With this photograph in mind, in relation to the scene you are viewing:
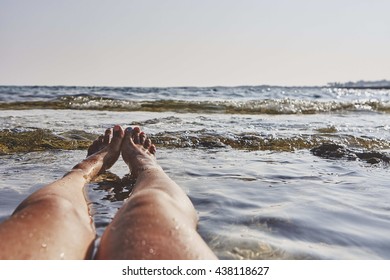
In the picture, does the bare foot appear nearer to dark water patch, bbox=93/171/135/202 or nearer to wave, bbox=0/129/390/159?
dark water patch, bbox=93/171/135/202

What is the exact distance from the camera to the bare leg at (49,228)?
1.36m

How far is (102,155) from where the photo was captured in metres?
3.60

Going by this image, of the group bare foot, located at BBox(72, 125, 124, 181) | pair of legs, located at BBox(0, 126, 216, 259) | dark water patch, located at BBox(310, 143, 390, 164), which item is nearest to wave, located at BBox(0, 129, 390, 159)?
dark water patch, located at BBox(310, 143, 390, 164)

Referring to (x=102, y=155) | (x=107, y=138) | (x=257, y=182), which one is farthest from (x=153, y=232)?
(x=107, y=138)

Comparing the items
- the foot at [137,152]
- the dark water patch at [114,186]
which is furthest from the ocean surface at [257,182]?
the foot at [137,152]

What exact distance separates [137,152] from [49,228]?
2207 millimetres

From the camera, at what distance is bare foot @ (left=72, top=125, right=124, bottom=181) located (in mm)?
3025

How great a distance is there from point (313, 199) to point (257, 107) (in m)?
8.84

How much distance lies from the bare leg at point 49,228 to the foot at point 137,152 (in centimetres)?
104

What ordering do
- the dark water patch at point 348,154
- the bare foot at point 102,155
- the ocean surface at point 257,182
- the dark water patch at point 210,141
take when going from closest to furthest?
the ocean surface at point 257,182
the bare foot at point 102,155
the dark water patch at point 348,154
the dark water patch at point 210,141

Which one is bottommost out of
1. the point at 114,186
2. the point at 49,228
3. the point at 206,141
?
the point at 114,186

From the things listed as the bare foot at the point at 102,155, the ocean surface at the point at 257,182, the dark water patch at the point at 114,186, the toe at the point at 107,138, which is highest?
the toe at the point at 107,138

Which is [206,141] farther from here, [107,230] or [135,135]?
[107,230]

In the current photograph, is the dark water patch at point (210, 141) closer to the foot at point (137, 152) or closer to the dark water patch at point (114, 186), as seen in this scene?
the foot at point (137, 152)
